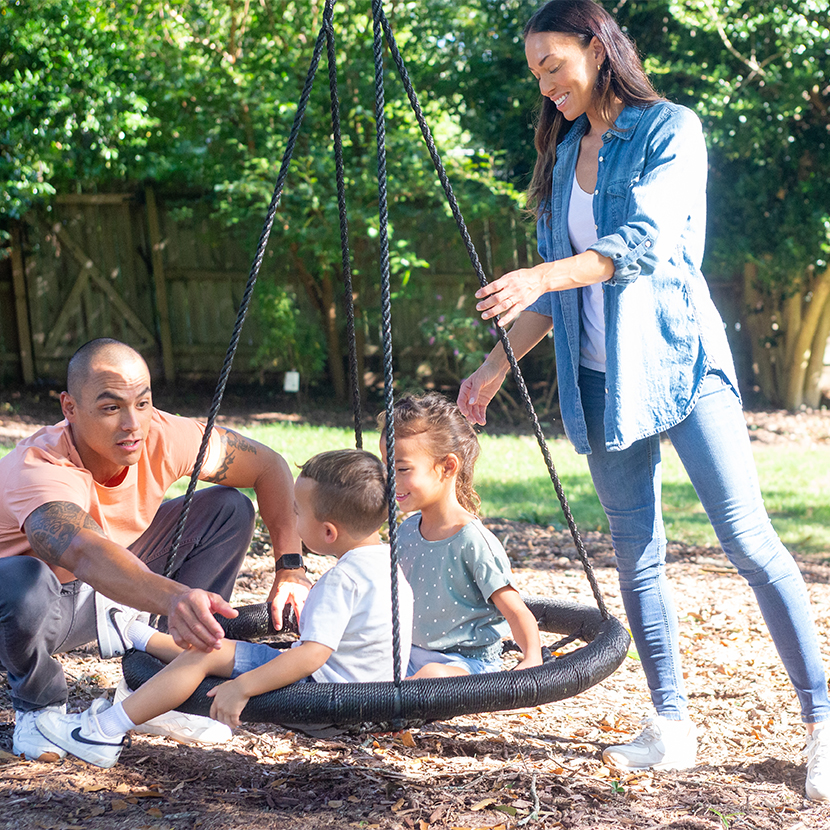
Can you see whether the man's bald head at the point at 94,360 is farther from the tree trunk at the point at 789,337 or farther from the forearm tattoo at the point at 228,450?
the tree trunk at the point at 789,337

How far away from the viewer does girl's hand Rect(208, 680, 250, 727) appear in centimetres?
183

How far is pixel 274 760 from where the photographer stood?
2.51 meters

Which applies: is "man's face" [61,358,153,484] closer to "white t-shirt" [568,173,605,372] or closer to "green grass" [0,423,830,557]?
"white t-shirt" [568,173,605,372]

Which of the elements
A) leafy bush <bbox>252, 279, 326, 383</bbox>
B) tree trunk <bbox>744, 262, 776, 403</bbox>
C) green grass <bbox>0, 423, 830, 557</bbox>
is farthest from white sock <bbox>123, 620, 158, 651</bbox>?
tree trunk <bbox>744, 262, 776, 403</bbox>

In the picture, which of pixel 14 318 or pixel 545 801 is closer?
pixel 545 801

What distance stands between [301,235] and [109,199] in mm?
2496

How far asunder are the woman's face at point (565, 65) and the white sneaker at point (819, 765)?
1.58m

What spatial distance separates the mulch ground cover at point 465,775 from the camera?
2.11 m

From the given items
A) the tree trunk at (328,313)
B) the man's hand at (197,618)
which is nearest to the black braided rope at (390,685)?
the man's hand at (197,618)

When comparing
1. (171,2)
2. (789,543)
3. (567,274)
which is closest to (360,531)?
(567,274)

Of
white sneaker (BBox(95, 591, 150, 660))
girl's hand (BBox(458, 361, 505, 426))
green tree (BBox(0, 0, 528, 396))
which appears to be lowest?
white sneaker (BBox(95, 591, 150, 660))

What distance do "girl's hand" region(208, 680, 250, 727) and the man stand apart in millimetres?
93

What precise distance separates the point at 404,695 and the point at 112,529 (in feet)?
3.67

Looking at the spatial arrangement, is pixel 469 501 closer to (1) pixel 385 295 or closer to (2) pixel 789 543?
(1) pixel 385 295
